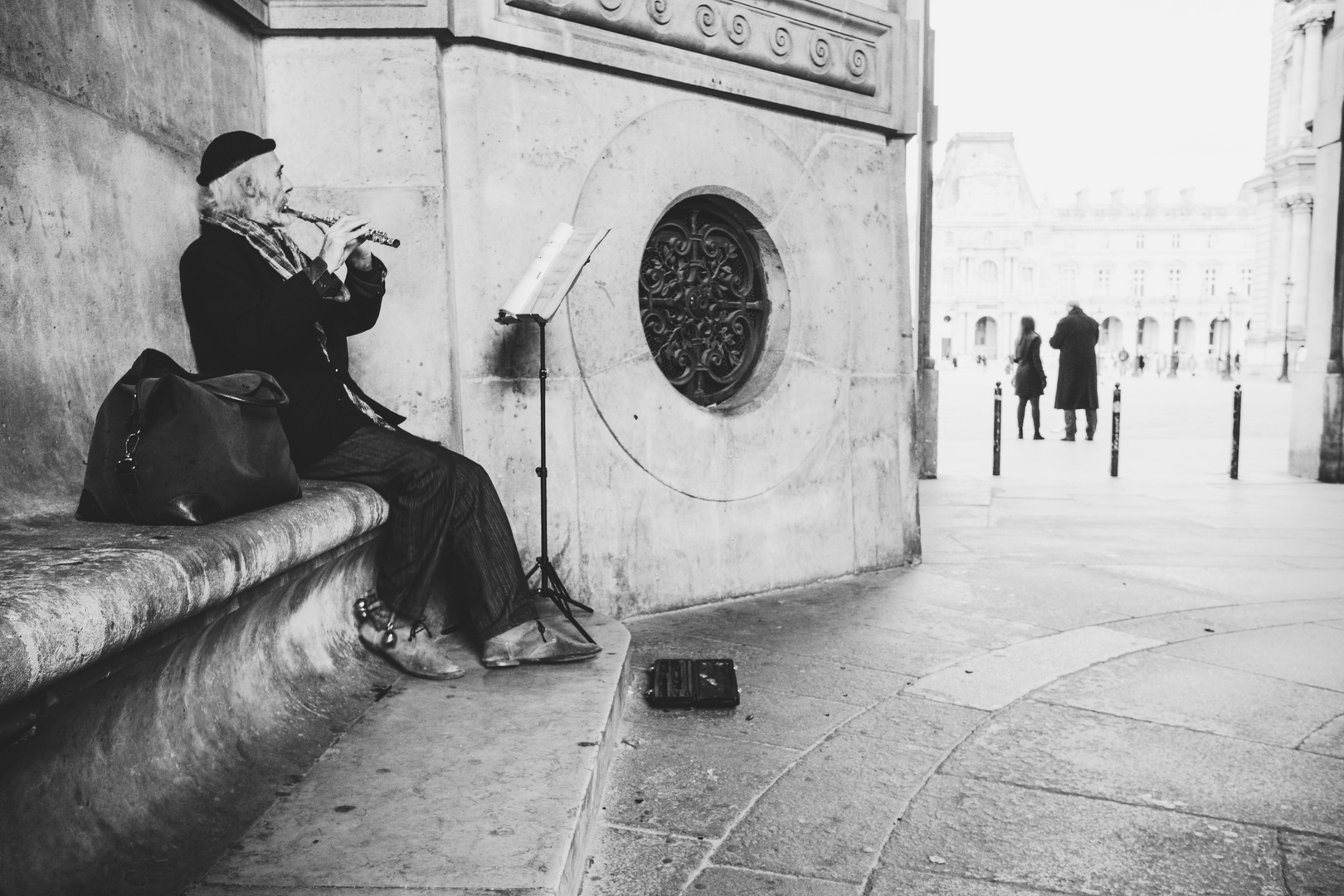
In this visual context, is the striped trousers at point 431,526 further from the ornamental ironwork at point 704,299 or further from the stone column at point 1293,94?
the stone column at point 1293,94

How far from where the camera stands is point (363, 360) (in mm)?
3963

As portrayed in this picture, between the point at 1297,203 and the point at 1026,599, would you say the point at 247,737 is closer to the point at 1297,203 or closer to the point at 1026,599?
the point at 1026,599

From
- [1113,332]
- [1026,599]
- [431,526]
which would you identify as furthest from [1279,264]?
[1113,332]

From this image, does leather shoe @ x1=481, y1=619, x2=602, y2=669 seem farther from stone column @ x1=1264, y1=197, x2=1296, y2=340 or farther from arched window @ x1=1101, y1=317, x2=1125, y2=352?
arched window @ x1=1101, y1=317, x2=1125, y2=352

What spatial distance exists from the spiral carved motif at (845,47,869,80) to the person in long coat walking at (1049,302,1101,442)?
8.93m

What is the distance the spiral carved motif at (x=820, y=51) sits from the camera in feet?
16.8

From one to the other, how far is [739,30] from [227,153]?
2530 mm

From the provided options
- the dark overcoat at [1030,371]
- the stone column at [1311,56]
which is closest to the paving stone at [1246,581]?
the dark overcoat at [1030,371]

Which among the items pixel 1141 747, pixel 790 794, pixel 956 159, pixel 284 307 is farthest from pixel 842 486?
pixel 956 159

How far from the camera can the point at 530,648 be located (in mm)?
3344

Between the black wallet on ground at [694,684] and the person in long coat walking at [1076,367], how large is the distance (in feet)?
36.2

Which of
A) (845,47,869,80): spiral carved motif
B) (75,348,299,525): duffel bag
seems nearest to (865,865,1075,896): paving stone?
(75,348,299,525): duffel bag

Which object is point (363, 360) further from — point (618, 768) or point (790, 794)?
point (790, 794)

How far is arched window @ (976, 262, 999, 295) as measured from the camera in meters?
102
